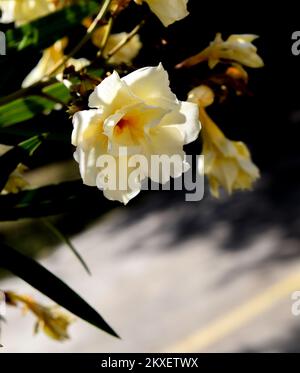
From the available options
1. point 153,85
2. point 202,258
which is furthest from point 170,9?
point 202,258

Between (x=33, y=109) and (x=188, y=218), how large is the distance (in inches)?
112

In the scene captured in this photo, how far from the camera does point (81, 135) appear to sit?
0.56 meters

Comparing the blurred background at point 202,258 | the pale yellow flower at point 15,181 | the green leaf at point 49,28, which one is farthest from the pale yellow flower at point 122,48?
the blurred background at point 202,258

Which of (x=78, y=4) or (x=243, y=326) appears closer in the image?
(x=78, y=4)

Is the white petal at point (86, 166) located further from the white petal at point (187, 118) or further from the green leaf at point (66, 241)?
the green leaf at point (66, 241)

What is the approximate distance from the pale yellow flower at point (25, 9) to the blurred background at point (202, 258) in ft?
2.76

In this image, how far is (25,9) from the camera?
2.57 ft

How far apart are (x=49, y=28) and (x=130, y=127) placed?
0.20 metres

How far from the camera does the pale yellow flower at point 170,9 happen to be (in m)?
0.60

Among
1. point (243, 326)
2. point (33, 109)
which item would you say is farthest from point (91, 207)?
point (243, 326)

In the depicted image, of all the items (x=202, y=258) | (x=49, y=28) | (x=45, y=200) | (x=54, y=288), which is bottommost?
(x=54, y=288)

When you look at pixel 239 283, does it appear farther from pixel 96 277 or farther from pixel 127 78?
pixel 127 78

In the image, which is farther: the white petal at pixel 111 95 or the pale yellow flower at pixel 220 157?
the pale yellow flower at pixel 220 157

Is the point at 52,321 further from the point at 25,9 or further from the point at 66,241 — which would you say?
the point at 25,9
